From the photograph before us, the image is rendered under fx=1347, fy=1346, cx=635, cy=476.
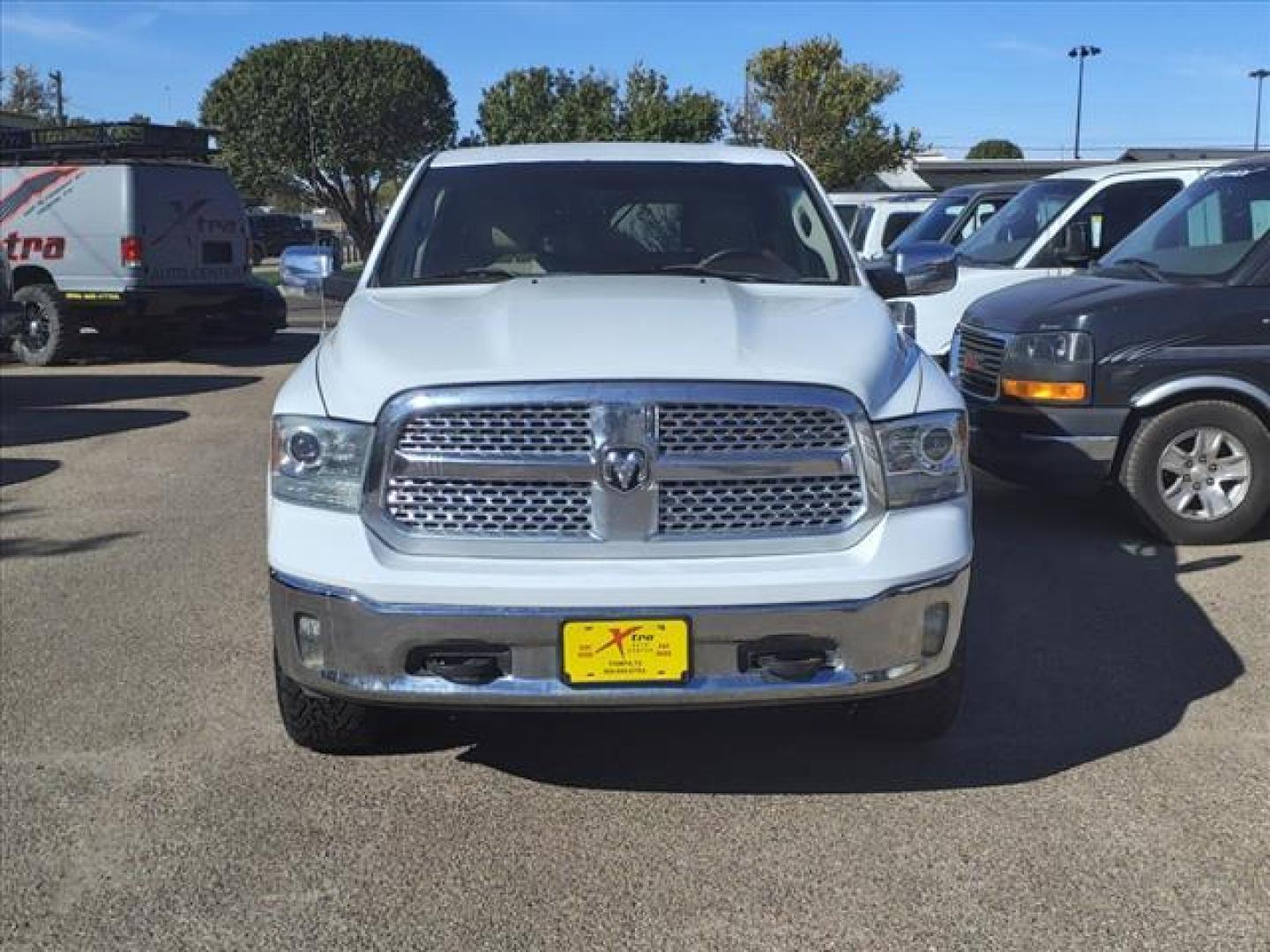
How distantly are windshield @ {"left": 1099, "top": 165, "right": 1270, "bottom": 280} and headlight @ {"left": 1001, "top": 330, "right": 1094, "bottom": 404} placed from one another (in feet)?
2.63

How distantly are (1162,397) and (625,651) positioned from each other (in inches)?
164

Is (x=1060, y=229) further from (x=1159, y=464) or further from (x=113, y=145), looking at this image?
(x=113, y=145)

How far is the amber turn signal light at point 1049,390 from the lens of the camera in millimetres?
6641

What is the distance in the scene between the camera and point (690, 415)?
3.53 m

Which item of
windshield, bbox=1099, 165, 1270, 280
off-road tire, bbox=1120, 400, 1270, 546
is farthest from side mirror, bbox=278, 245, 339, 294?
windshield, bbox=1099, 165, 1270, 280

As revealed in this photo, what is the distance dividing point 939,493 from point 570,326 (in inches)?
44.1

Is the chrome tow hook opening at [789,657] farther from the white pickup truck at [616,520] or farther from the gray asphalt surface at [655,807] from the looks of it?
the gray asphalt surface at [655,807]

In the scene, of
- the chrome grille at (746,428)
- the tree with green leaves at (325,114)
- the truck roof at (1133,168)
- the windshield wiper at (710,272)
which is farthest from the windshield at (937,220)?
the tree with green leaves at (325,114)

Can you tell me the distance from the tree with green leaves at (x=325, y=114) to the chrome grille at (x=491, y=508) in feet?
145

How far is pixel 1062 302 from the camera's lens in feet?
22.8

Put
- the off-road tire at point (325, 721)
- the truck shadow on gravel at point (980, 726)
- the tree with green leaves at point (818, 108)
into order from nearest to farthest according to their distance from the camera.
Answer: the off-road tire at point (325, 721)
the truck shadow on gravel at point (980, 726)
the tree with green leaves at point (818, 108)

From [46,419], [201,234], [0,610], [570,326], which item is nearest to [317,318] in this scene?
[201,234]

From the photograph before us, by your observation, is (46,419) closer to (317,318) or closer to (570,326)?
(570,326)

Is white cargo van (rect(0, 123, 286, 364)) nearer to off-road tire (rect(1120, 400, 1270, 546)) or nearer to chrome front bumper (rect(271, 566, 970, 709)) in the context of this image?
off-road tire (rect(1120, 400, 1270, 546))
